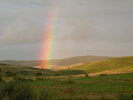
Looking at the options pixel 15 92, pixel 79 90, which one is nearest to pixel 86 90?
pixel 79 90

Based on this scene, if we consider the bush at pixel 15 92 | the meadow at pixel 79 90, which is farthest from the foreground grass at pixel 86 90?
the bush at pixel 15 92

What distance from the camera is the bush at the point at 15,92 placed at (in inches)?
577

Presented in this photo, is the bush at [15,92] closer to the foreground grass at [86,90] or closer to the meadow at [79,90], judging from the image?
the meadow at [79,90]

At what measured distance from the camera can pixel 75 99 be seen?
20.2 m

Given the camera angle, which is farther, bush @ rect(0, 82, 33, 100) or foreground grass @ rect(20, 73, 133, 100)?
foreground grass @ rect(20, 73, 133, 100)

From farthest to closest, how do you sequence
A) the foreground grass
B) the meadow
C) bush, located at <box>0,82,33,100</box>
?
the foreground grass, the meadow, bush, located at <box>0,82,33,100</box>

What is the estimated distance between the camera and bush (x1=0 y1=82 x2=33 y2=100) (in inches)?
577

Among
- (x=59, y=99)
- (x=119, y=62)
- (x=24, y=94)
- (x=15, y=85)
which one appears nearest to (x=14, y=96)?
(x=24, y=94)

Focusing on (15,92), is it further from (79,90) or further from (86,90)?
(86,90)

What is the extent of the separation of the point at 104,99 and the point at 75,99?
3.05 m

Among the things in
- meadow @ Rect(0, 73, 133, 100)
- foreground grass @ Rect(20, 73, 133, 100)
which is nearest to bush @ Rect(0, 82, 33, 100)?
meadow @ Rect(0, 73, 133, 100)

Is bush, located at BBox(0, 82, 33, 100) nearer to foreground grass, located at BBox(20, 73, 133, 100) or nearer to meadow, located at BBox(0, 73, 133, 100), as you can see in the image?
meadow, located at BBox(0, 73, 133, 100)

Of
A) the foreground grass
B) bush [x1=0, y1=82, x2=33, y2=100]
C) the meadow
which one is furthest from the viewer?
the foreground grass

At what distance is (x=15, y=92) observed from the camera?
590 inches
